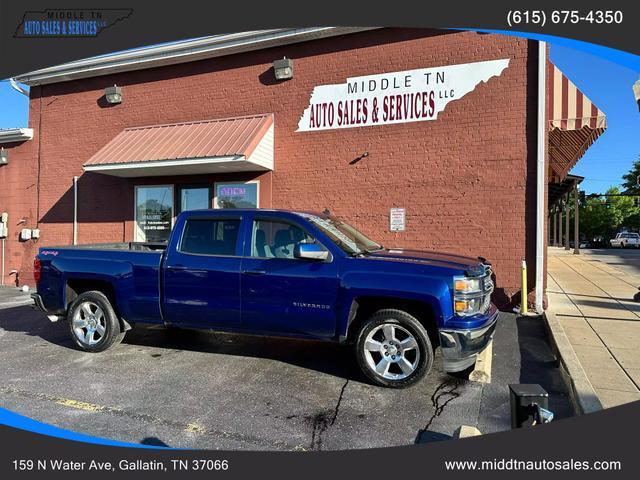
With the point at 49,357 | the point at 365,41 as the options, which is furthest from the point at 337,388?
the point at 365,41

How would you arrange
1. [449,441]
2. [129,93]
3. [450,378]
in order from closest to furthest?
1. [449,441]
2. [450,378]
3. [129,93]

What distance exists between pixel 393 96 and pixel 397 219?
250 centimetres

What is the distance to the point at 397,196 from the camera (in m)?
8.99

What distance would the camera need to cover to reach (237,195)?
10250 millimetres

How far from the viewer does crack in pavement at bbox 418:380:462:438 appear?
13.1 feet

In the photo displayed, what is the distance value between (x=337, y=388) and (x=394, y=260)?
1468 millimetres

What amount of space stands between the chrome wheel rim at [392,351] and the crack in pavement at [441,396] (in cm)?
35

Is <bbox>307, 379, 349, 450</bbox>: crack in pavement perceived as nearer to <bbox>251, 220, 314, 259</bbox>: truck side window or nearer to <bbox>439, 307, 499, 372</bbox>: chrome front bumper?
<bbox>439, 307, 499, 372</bbox>: chrome front bumper

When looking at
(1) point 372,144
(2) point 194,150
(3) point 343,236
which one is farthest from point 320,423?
(2) point 194,150

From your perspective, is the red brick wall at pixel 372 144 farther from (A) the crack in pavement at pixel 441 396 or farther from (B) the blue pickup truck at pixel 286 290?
(A) the crack in pavement at pixel 441 396

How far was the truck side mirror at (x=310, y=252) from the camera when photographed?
15.4ft

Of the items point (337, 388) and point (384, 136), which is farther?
point (384, 136)

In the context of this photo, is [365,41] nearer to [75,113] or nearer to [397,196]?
[397,196]

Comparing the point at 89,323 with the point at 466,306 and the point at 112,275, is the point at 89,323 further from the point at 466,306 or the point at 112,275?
the point at 466,306
